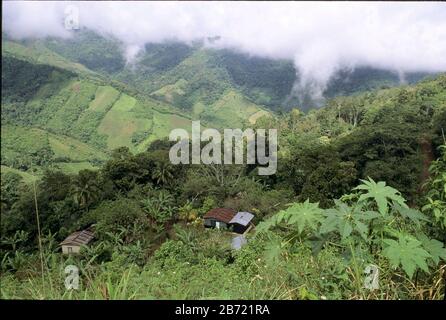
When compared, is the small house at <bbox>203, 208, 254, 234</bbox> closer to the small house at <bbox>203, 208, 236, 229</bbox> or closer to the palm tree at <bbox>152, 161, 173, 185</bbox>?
the small house at <bbox>203, 208, 236, 229</bbox>

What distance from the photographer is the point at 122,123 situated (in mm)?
39781

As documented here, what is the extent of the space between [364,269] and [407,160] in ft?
41.2

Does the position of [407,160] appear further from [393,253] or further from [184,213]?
[393,253]

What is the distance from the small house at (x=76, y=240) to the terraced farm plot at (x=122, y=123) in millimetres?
20213

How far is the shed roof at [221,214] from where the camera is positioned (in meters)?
9.79

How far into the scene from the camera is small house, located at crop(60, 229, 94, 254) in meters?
10.9

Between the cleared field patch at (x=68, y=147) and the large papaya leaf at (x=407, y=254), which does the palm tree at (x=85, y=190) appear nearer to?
the cleared field patch at (x=68, y=147)

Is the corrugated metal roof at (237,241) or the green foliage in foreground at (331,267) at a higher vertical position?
the green foliage in foreground at (331,267)

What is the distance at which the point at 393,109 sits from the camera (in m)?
12.1

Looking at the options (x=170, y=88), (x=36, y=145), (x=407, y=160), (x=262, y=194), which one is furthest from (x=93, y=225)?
(x=170, y=88)

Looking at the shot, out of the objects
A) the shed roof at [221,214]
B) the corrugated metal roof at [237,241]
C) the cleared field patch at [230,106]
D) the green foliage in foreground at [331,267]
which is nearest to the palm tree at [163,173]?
the shed roof at [221,214]

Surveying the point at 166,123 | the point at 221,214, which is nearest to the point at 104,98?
the point at 166,123

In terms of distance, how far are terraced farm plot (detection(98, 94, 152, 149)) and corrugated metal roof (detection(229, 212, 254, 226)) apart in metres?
23.5

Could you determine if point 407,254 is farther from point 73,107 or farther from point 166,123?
point 73,107
